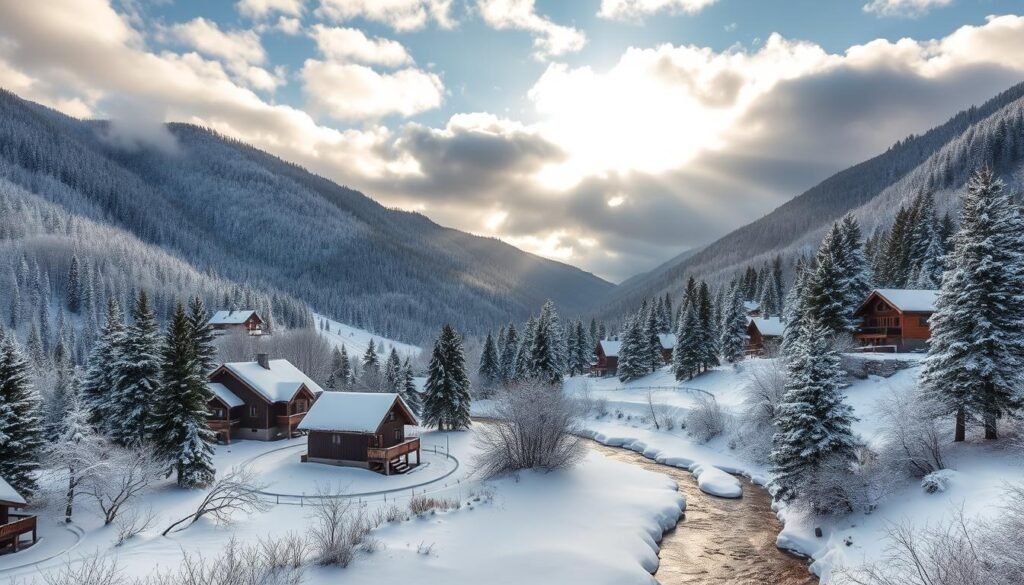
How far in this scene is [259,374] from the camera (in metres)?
53.2

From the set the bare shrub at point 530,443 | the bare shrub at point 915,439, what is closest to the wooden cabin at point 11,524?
the bare shrub at point 530,443

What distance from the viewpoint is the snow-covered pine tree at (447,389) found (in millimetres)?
58188

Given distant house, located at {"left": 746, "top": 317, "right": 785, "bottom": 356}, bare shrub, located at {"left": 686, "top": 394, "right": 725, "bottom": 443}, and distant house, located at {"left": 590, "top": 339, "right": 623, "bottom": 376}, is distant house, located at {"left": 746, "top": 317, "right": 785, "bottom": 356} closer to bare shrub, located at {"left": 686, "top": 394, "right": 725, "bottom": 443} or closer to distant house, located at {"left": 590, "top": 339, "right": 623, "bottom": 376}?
distant house, located at {"left": 590, "top": 339, "right": 623, "bottom": 376}

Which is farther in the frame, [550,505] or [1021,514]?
[550,505]

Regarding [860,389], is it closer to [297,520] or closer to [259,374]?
[297,520]

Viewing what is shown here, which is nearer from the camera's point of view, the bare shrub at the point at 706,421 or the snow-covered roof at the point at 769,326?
the bare shrub at the point at 706,421

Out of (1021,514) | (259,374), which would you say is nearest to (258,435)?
(259,374)

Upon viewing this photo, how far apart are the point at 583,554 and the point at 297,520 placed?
1616cm

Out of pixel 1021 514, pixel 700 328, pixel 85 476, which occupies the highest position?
pixel 700 328

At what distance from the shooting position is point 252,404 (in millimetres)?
51406

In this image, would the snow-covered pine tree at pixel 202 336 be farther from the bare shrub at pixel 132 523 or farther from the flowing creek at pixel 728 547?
the flowing creek at pixel 728 547

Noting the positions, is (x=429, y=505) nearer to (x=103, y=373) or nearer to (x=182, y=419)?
(x=182, y=419)

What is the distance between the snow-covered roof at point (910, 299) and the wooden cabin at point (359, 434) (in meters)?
46.0

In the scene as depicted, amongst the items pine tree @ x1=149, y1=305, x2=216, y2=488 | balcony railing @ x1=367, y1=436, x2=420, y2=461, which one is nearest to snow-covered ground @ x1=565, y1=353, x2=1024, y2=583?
balcony railing @ x1=367, y1=436, x2=420, y2=461
